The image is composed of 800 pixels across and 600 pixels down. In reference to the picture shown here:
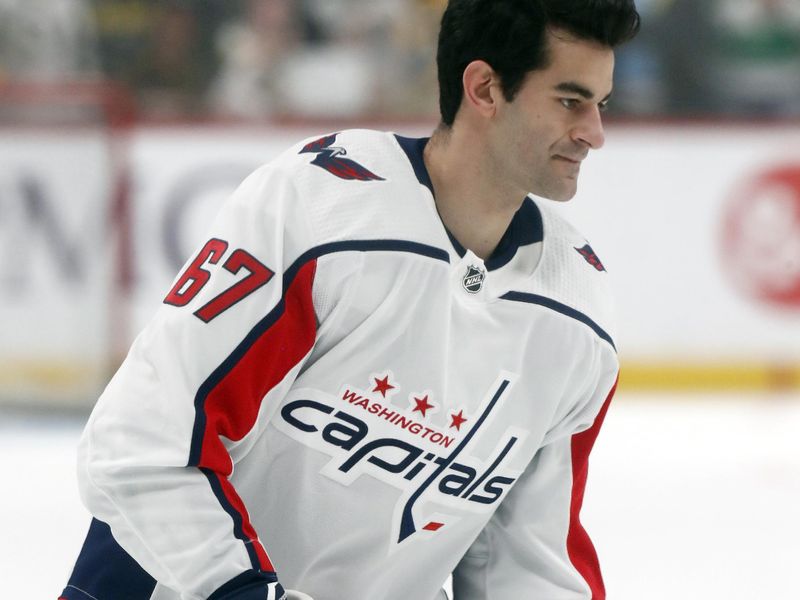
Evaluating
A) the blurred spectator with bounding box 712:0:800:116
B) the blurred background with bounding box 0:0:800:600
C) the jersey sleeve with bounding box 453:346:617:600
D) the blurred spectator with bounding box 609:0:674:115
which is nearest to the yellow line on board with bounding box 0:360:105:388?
the blurred background with bounding box 0:0:800:600

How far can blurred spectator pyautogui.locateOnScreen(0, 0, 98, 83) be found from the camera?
16.3 feet

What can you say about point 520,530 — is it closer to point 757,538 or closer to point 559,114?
point 559,114

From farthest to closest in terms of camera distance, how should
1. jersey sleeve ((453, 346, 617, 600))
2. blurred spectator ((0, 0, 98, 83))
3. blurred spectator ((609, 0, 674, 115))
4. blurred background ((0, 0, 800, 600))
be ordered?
blurred spectator ((609, 0, 674, 115))
blurred spectator ((0, 0, 98, 83))
blurred background ((0, 0, 800, 600))
jersey sleeve ((453, 346, 617, 600))

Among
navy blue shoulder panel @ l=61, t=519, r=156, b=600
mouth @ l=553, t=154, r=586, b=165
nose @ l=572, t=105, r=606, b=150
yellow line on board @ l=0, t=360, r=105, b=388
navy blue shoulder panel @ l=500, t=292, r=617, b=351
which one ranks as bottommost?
yellow line on board @ l=0, t=360, r=105, b=388

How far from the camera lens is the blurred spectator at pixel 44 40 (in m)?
4.98

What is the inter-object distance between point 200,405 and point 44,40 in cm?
405

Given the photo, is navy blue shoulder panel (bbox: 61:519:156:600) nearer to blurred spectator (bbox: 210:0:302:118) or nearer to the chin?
the chin

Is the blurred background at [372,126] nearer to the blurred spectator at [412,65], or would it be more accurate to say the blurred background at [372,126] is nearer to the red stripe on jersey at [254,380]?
the blurred spectator at [412,65]

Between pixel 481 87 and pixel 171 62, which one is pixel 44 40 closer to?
pixel 171 62

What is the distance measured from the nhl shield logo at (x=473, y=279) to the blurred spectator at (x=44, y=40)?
3.71 meters

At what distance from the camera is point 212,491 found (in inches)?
52.6

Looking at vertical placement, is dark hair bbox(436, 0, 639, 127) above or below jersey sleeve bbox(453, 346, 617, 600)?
above

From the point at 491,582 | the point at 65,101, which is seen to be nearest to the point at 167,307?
the point at 491,582

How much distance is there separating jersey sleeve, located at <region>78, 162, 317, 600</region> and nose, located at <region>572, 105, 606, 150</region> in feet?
1.09
